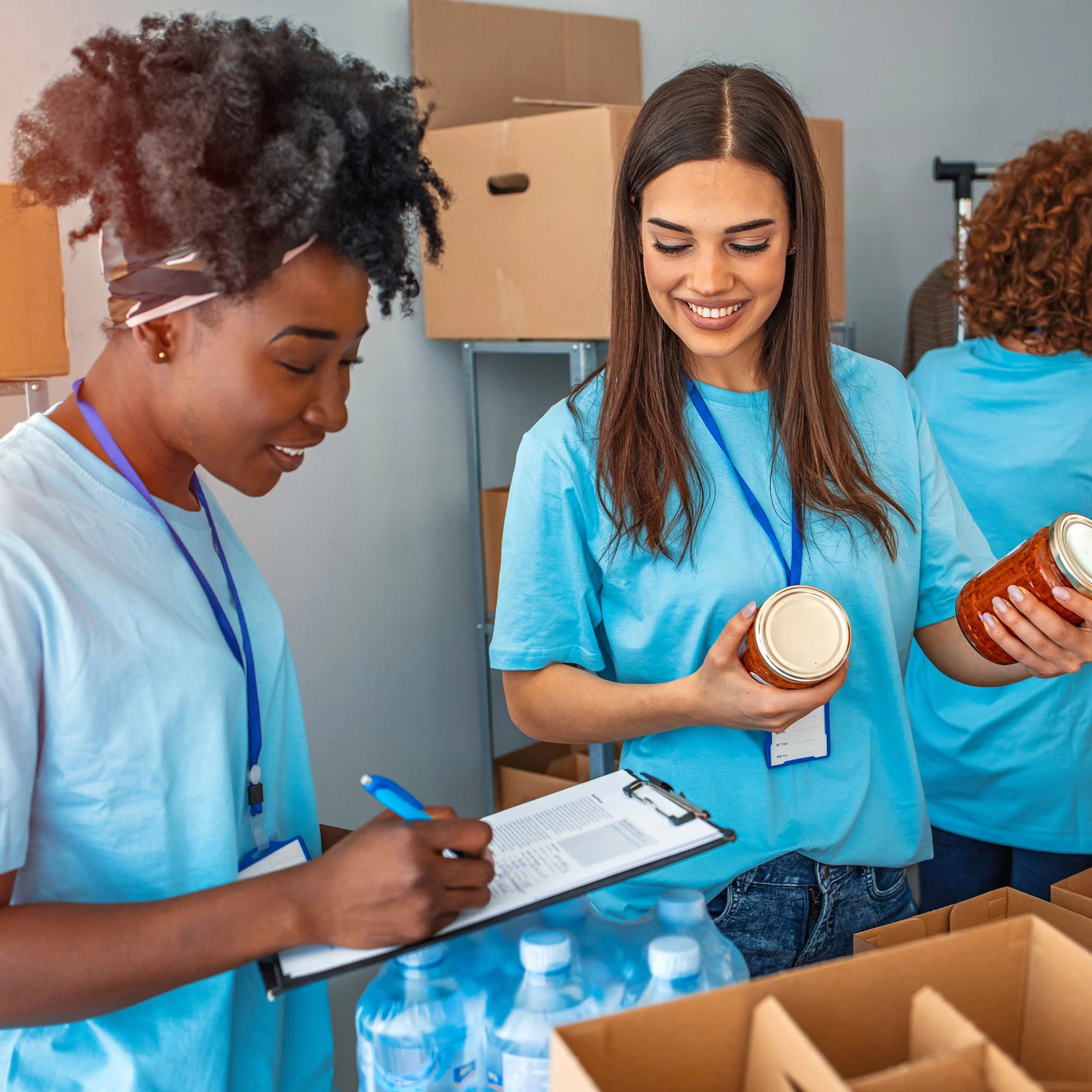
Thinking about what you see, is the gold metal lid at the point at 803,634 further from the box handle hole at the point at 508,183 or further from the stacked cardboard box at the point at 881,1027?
the box handle hole at the point at 508,183

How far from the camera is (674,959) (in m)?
0.74

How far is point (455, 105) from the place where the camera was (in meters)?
2.47

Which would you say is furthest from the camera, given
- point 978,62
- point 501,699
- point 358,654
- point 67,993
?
point 978,62

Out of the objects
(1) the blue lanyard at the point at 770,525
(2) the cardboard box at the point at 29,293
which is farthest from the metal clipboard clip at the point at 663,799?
(2) the cardboard box at the point at 29,293

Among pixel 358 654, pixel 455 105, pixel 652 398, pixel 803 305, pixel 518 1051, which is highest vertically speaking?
pixel 455 105

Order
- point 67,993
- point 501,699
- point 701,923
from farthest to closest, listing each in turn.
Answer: point 501,699
point 701,923
point 67,993

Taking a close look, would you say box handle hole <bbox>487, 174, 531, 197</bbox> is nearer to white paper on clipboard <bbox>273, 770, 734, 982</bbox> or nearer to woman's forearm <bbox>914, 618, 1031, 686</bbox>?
woman's forearm <bbox>914, 618, 1031, 686</bbox>

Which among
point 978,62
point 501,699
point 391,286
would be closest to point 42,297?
point 391,286

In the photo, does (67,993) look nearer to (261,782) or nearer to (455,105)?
(261,782)

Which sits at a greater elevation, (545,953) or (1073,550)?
(1073,550)

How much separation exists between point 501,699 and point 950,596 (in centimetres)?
183

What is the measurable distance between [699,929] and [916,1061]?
1.05 feet

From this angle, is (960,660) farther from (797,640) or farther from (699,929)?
(699,929)

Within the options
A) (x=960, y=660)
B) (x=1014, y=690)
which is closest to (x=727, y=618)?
(x=960, y=660)
